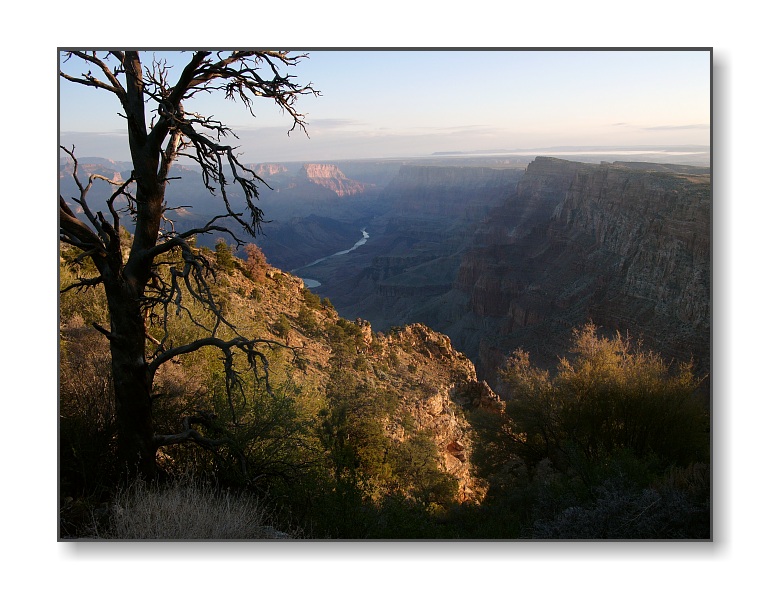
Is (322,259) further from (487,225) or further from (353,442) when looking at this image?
(487,225)

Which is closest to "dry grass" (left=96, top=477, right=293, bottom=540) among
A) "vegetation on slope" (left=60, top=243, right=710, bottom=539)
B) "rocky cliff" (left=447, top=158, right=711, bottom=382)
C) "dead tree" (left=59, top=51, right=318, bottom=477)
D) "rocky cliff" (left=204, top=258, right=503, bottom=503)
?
"vegetation on slope" (left=60, top=243, right=710, bottom=539)

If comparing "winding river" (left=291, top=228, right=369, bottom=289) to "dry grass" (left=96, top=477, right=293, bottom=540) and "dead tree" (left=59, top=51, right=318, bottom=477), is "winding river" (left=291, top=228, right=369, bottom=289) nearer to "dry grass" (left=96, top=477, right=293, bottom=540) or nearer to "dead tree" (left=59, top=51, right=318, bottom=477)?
"dead tree" (left=59, top=51, right=318, bottom=477)

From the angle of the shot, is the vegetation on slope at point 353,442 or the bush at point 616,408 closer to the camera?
the vegetation on slope at point 353,442

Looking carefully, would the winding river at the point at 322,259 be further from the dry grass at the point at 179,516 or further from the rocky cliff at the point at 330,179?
the dry grass at the point at 179,516

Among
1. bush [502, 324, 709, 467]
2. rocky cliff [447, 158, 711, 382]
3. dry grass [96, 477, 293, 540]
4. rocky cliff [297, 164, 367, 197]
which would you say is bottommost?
dry grass [96, 477, 293, 540]

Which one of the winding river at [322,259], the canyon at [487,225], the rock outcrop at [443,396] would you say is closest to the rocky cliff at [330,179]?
the canyon at [487,225]

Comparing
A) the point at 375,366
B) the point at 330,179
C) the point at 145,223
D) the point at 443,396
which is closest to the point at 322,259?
the point at 330,179

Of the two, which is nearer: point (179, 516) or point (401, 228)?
point (179, 516)
